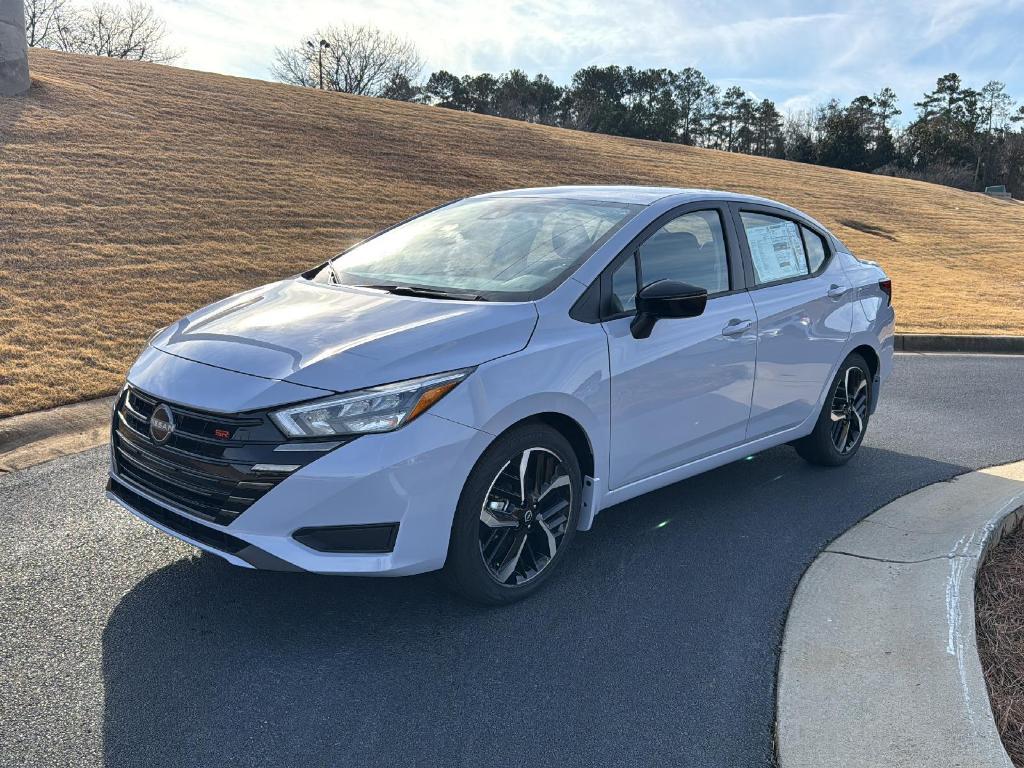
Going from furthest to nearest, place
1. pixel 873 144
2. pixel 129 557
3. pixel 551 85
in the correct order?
pixel 551 85 → pixel 873 144 → pixel 129 557

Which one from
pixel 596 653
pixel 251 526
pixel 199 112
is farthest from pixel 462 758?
pixel 199 112

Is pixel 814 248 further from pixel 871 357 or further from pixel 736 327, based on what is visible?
pixel 736 327

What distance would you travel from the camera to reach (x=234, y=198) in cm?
1652

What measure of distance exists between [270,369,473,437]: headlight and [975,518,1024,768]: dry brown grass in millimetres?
2226

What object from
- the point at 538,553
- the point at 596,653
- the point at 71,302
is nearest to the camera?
the point at 596,653

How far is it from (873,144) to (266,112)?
50.9 m

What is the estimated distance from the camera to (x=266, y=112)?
90.0ft

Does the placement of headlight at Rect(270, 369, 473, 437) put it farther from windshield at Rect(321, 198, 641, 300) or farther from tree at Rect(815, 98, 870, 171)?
tree at Rect(815, 98, 870, 171)

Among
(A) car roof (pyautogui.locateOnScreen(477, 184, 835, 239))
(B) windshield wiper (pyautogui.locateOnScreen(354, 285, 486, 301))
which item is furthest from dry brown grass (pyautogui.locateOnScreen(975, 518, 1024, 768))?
(B) windshield wiper (pyautogui.locateOnScreen(354, 285, 486, 301))

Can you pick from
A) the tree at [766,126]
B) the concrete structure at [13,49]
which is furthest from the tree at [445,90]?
the concrete structure at [13,49]

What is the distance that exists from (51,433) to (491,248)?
142 inches

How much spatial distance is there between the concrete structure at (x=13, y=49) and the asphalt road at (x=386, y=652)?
50.9 feet

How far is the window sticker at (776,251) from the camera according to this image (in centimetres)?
486

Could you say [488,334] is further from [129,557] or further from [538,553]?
[129,557]
